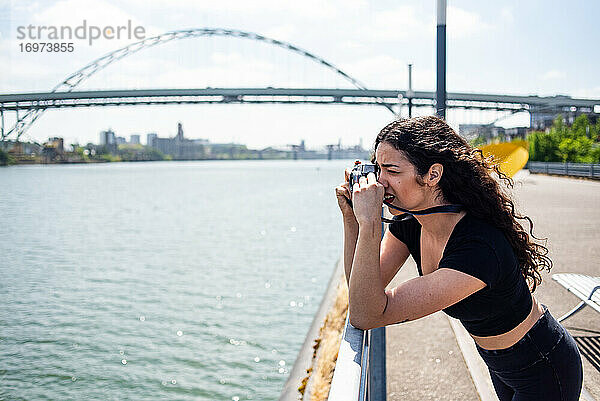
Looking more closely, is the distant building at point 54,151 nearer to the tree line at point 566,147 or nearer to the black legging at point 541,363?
the tree line at point 566,147

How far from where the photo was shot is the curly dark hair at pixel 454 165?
1754mm

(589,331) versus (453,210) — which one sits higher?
(453,210)

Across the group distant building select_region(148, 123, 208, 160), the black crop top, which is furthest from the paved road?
distant building select_region(148, 123, 208, 160)

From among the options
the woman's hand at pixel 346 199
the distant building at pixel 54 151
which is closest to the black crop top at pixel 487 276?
the woman's hand at pixel 346 199

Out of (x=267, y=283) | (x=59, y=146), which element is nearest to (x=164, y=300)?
(x=267, y=283)

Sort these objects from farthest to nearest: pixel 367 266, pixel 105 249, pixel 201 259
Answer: pixel 105 249 < pixel 201 259 < pixel 367 266

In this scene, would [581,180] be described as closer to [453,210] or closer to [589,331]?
[589,331]

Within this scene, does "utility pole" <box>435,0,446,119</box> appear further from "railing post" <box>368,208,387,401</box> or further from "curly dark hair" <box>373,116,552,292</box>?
"curly dark hair" <box>373,116,552,292</box>

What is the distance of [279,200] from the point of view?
34469mm

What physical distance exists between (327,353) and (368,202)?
136 inches

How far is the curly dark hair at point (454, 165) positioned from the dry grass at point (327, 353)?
2626 mm

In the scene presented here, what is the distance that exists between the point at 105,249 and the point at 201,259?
3676 millimetres

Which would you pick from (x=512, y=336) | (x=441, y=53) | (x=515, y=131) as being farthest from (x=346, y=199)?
(x=515, y=131)

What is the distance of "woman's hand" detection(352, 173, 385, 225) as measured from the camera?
165 centimetres
